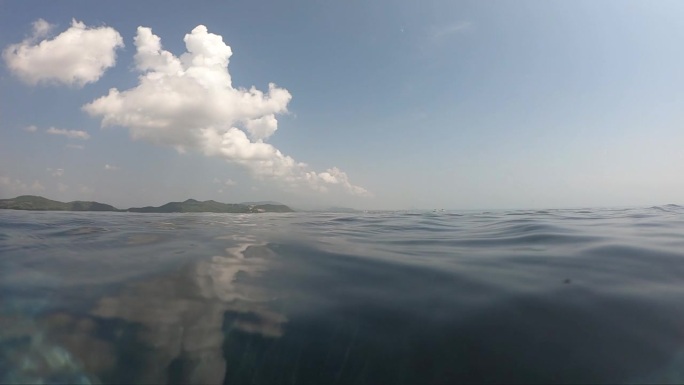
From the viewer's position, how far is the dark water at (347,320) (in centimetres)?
346

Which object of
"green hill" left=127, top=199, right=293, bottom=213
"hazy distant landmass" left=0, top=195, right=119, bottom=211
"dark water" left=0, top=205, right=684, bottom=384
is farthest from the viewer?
"green hill" left=127, top=199, right=293, bottom=213

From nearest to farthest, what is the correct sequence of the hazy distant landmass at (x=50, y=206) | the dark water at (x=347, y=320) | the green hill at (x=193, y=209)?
the dark water at (x=347, y=320) < the hazy distant landmass at (x=50, y=206) < the green hill at (x=193, y=209)

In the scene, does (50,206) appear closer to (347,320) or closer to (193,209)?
(193,209)

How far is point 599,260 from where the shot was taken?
7.02 meters

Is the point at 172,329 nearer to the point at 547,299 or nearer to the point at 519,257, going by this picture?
the point at 547,299

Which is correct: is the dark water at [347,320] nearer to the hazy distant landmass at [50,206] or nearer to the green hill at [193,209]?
the green hill at [193,209]

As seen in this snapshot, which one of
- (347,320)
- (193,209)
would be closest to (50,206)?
(193,209)

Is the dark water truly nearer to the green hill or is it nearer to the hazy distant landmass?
the green hill

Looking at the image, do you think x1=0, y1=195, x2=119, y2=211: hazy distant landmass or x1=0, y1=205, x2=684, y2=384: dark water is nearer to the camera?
x1=0, y1=205, x2=684, y2=384: dark water

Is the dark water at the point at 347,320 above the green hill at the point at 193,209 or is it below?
below

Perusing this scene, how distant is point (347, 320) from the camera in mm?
4254

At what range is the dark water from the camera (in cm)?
346

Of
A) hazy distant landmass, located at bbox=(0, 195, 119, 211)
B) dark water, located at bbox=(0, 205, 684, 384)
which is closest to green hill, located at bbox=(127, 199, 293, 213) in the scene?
hazy distant landmass, located at bbox=(0, 195, 119, 211)

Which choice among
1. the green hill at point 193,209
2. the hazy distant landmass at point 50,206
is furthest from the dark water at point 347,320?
the hazy distant landmass at point 50,206
